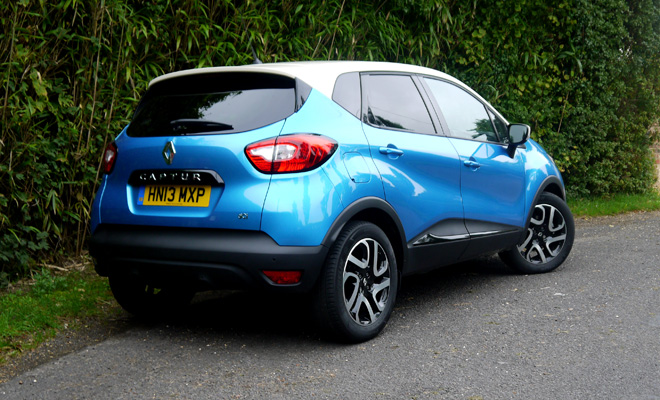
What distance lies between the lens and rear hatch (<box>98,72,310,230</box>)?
12.9 feet

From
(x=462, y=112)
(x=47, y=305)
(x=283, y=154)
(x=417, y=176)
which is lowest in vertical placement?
(x=47, y=305)

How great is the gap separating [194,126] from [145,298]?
1.43 metres

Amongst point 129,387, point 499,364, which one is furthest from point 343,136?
point 129,387

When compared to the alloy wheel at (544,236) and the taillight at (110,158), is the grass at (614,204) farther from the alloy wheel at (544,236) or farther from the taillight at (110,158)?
the taillight at (110,158)

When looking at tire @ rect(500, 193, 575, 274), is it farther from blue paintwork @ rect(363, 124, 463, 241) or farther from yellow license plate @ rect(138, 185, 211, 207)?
yellow license plate @ rect(138, 185, 211, 207)

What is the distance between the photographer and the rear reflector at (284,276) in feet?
12.8

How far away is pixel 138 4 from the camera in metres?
6.23

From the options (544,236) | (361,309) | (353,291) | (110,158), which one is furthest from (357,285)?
(544,236)

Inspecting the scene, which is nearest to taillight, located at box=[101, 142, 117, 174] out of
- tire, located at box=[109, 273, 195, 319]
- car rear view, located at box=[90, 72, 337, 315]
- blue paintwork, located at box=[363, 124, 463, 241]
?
car rear view, located at box=[90, 72, 337, 315]

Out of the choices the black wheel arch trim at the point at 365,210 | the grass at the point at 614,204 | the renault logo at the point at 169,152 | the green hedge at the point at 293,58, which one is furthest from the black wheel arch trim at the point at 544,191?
the grass at the point at 614,204

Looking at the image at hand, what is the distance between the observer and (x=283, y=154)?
12.8ft

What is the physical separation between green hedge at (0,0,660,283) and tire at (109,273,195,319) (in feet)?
4.18

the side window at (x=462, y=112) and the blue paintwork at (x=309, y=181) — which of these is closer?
the blue paintwork at (x=309, y=181)

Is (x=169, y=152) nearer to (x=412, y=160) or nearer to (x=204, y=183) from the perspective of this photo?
(x=204, y=183)
